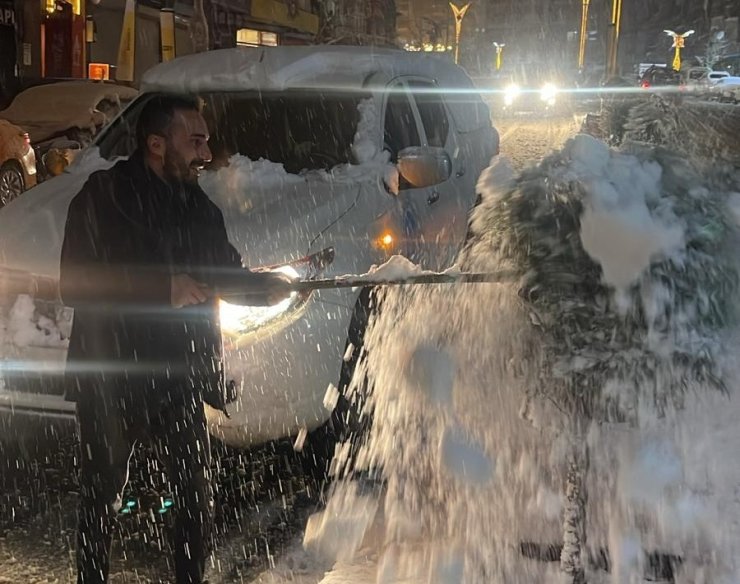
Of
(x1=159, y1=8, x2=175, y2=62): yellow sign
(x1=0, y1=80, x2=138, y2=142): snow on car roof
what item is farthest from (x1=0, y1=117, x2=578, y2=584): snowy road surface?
(x1=159, y1=8, x2=175, y2=62): yellow sign

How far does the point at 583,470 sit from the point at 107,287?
1.63 metres

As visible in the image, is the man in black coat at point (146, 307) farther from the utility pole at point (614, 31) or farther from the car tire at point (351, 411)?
the utility pole at point (614, 31)

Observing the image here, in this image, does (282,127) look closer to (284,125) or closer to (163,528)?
(284,125)

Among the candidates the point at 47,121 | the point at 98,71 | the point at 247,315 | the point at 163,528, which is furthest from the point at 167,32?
the point at 163,528

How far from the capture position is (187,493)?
10.5 feet

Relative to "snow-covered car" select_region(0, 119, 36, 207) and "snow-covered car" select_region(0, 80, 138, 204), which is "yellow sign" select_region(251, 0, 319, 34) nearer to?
"snow-covered car" select_region(0, 80, 138, 204)

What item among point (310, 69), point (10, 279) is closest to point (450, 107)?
point (310, 69)

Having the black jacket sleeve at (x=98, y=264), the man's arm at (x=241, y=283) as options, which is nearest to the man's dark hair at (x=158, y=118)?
the black jacket sleeve at (x=98, y=264)

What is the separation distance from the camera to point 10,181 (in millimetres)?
11289

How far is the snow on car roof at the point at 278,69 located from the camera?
538cm

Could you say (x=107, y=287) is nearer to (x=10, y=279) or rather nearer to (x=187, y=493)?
(x=187, y=493)

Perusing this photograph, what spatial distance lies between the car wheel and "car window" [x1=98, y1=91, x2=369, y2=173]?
6.23m

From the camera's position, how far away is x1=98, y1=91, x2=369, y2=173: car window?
5.13 metres

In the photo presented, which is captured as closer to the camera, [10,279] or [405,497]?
[405,497]
